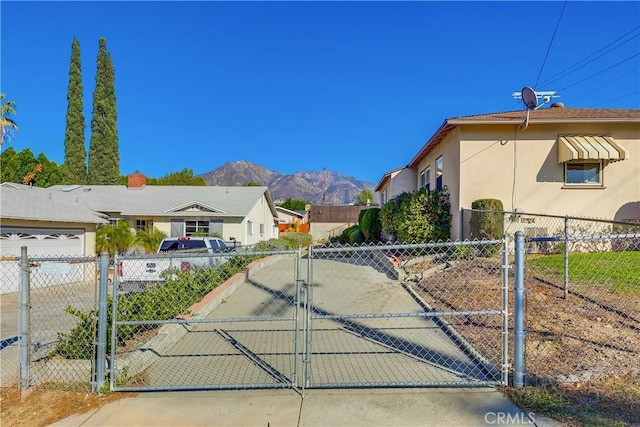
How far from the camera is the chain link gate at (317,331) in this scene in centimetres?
466

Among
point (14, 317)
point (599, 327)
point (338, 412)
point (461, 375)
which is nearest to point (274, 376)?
point (338, 412)

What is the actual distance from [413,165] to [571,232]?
9636 millimetres

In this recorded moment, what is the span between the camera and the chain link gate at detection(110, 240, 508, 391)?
15.3ft

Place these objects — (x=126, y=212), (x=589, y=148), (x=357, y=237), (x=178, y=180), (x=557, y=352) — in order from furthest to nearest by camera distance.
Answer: (x=178, y=180) < (x=357, y=237) < (x=126, y=212) < (x=589, y=148) < (x=557, y=352)

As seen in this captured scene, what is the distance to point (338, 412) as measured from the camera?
3986 millimetres

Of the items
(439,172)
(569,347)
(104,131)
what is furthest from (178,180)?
(569,347)

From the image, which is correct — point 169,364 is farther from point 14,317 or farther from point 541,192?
point 541,192

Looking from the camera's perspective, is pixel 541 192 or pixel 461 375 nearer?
pixel 461 375

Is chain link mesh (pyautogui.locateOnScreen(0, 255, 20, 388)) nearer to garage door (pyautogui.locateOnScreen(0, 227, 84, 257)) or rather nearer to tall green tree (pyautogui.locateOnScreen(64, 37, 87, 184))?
garage door (pyautogui.locateOnScreen(0, 227, 84, 257))

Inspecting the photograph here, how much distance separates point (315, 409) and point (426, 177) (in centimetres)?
1558

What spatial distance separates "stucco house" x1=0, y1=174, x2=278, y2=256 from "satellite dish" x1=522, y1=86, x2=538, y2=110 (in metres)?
16.2

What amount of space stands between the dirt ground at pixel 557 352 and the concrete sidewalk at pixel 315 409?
1.57 ft

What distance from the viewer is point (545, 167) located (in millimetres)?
12438

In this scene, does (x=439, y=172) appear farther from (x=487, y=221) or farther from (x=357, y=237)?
(x=357, y=237)
